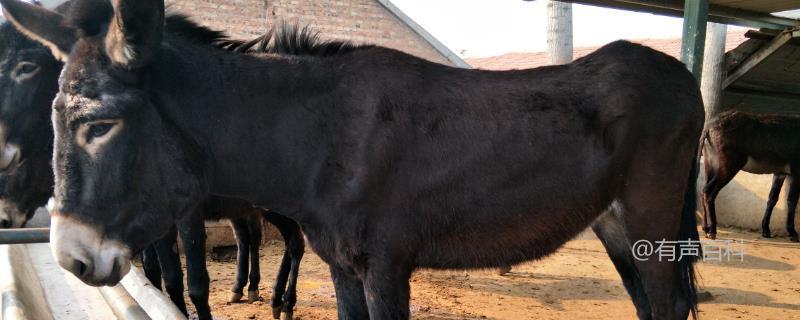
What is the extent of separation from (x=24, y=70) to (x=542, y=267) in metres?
5.66

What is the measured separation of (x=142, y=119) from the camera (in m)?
2.08

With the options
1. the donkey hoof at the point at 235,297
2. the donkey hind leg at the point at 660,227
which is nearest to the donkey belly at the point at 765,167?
the donkey hind leg at the point at 660,227

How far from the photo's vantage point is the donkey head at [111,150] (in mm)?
1954

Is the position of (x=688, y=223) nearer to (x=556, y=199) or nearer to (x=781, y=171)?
(x=556, y=199)

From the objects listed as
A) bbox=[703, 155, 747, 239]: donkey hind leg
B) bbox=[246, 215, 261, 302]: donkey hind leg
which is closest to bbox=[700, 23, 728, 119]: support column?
bbox=[703, 155, 747, 239]: donkey hind leg

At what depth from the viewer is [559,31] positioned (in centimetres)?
730

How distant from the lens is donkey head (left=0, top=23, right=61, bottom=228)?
3111mm

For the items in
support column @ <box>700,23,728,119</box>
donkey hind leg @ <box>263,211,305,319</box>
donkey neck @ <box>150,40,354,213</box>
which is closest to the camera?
donkey neck @ <box>150,40,354,213</box>

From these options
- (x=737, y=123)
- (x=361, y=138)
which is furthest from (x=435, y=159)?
(x=737, y=123)

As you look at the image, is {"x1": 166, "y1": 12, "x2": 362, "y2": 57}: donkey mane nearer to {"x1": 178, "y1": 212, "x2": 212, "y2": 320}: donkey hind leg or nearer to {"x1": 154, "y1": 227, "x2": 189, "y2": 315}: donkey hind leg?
{"x1": 178, "y1": 212, "x2": 212, "y2": 320}: donkey hind leg

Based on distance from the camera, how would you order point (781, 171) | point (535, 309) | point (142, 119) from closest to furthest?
point (142, 119) → point (535, 309) → point (781, 171)

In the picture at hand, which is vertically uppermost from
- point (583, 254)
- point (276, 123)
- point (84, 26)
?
point (84, 26)

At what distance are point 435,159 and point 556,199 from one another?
2.08ft

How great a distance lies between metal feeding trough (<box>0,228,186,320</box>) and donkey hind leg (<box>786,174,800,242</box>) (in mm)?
9459
